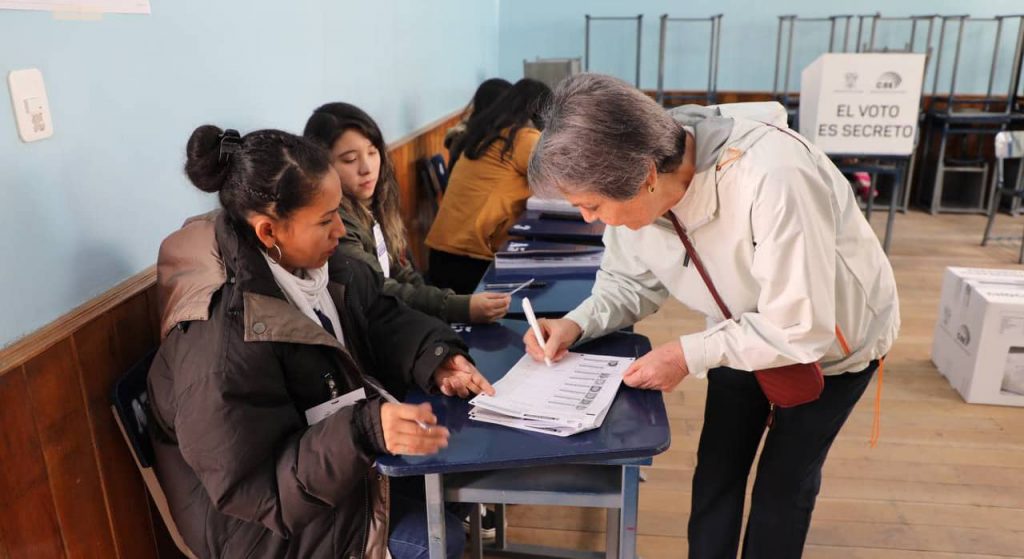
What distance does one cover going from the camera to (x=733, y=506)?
1.60m

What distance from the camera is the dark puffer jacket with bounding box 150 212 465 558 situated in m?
1.09

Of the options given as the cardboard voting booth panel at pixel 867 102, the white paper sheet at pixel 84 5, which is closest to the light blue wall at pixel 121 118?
the white paper sheet at pixel 84 5

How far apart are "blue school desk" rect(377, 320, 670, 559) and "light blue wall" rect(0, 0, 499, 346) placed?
1.99ft

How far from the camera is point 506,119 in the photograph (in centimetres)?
284

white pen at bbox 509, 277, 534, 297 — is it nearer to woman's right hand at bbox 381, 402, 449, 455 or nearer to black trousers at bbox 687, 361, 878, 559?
black trousers at bbox 687, 361, 878, 559

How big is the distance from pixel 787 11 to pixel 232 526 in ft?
20.7

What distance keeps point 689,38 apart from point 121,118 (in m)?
5.80

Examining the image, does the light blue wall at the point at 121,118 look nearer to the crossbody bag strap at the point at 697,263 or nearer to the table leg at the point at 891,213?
the crossbody bag strap at the point at 697,263

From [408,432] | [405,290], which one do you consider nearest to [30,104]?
[408,432]

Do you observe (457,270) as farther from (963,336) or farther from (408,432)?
(963,336)

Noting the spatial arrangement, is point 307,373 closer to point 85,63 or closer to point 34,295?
point 34,295

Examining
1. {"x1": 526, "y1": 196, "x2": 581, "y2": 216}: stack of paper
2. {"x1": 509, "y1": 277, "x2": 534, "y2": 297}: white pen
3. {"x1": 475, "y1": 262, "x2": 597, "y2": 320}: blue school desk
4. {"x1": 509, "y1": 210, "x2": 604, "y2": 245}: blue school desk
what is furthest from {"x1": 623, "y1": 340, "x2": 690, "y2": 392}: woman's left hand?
{"x1": 526, "y1": 196, "x2": 581, "y2": 216}: stack of paper

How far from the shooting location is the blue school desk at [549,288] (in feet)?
5.85

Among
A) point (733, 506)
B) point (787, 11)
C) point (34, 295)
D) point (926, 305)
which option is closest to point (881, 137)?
point (926, 305)
